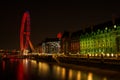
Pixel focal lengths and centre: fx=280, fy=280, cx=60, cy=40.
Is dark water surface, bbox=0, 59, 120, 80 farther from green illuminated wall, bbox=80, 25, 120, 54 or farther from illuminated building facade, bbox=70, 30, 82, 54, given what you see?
illuminated building facade, bbox=70, 30, 82, 54

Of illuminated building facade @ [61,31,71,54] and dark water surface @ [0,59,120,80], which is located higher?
illuminated building facade @ [61,31,71,54]

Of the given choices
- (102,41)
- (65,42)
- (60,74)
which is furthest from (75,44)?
(60,74)

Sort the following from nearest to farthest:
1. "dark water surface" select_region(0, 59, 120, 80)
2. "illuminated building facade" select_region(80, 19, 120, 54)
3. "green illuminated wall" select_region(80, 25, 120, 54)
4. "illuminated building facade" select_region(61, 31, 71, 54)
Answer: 1. "dark water surface" select_region(0, 59, 120, 80)
2. "green illuminated wall" select_region(80, 25, 120, 54)
3. "illuminated building facade" select_region(80, 19, 120, 54)
4. "illuminated building facade" select_region(61, 31, 71, 54)

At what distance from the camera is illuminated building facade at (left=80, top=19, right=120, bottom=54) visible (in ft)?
Answer: 335

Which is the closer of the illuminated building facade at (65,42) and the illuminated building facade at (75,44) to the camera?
the illuminated building facade at (75,44)

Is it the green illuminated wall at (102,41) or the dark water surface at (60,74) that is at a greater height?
the green illuminated wall at (102,41)

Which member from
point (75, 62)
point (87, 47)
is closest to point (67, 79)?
A: point (75, 62)

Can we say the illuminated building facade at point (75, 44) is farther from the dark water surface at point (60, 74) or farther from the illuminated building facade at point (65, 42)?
the dark water surface at point (60, 74)

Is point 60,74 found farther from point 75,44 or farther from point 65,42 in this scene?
point 65,42

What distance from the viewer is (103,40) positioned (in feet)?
366

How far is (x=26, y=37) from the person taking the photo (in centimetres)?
10869

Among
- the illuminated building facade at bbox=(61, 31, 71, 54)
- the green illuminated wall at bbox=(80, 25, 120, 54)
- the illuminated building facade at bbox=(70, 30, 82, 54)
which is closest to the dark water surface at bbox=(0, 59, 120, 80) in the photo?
the green illuminated wall at bbox=(80, 25, 120, 54)

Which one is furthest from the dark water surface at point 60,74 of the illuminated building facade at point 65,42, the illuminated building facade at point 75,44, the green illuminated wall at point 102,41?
the illuminated building facade at point 65,42

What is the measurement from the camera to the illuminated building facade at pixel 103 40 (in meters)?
102
